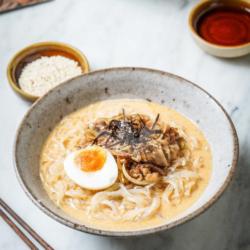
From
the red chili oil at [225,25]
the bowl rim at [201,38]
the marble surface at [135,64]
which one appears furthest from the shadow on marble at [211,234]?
the red chili oil at [225,25]

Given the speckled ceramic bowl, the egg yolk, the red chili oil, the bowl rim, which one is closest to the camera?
the speckled ceramic bowl

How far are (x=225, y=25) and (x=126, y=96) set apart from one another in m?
0.87

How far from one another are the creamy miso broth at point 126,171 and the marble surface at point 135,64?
142 mm

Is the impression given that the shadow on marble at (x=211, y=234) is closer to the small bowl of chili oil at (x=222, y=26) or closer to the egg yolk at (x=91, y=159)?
the egg yolk at (x=91, y=159)

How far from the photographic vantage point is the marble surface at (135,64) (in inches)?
86.3

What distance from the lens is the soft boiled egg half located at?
7.11 ft

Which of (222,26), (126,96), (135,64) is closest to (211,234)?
(126,96)

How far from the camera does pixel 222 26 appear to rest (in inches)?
120

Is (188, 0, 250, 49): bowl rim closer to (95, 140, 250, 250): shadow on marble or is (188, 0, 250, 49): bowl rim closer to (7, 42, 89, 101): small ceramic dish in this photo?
(7, 42, 89, 101): small ceramic dish

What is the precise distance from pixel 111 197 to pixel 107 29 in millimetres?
1386

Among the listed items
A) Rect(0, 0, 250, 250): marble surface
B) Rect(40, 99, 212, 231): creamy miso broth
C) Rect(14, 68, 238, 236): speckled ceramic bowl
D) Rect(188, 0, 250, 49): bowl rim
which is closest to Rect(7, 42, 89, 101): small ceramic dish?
Rect(0, 0, 250, 250): marble surface

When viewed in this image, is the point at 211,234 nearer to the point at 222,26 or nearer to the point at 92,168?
the point at 92,168

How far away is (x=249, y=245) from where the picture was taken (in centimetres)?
218

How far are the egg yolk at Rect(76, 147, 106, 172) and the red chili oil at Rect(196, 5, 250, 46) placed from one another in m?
1.12
